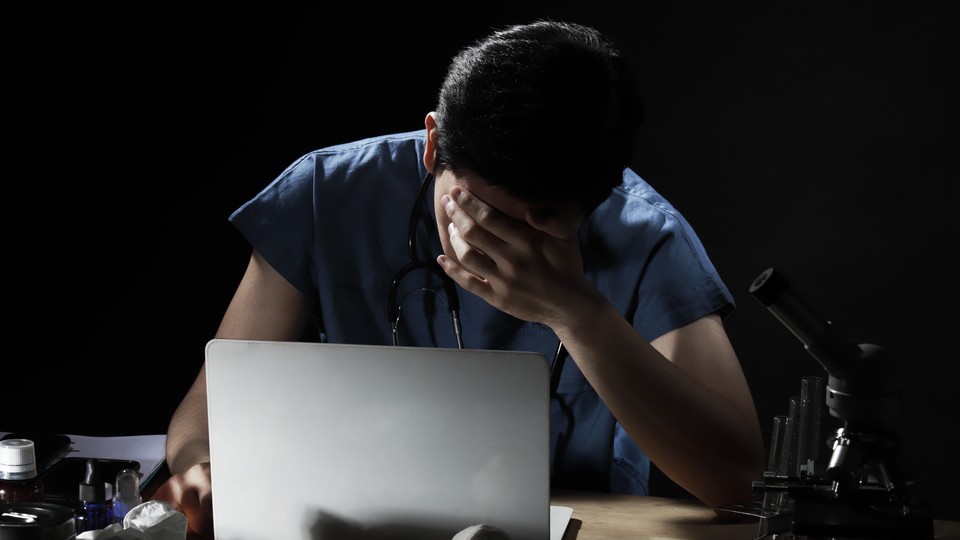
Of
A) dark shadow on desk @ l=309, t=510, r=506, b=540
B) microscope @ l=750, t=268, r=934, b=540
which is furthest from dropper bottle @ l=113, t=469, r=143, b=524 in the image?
microscope @ l=750, t=268, r=934, b=540

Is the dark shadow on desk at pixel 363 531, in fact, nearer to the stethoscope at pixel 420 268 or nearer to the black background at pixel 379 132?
the stethoscope at pixel 420 268

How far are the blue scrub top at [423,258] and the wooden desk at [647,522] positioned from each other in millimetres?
297

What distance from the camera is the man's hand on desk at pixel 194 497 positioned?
4.00ft

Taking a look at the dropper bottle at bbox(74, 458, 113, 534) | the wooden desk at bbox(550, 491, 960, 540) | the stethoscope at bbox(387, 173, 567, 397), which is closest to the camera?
the dropper bottle at bbox(74, 458, 113, 534)

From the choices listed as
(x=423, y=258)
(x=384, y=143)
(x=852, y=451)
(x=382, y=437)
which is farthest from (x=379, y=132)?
(x=852, y=451)

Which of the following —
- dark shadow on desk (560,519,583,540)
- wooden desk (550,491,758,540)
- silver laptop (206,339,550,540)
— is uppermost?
silver laptop (206,339,550,540)

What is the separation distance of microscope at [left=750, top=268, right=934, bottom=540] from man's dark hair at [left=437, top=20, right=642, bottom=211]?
1.19 ft

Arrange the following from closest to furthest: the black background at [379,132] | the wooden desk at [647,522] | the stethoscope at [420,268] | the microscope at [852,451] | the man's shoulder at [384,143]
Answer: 1. the microscope at [852,451]
2. the wooden desk at [647,522]
3. the stethoscope at [420,268]
4. the man's shoulder at [384,143]
5. the black background at [379,132]

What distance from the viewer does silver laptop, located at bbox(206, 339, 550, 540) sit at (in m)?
1.04

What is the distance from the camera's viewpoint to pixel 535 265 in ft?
4.58

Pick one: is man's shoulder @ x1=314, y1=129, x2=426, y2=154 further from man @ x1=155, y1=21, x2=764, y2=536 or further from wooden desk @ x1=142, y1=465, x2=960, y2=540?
wooden desk @ x1=142, y1=465, x2=960, y2=540

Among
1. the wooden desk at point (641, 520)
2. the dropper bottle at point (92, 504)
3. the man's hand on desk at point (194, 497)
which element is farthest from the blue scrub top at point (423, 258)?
the dropper bottle at point (92, 504)

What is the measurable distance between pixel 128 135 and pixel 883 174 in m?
1.72

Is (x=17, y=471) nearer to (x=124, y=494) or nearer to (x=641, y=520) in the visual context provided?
(x=124, y=494)
